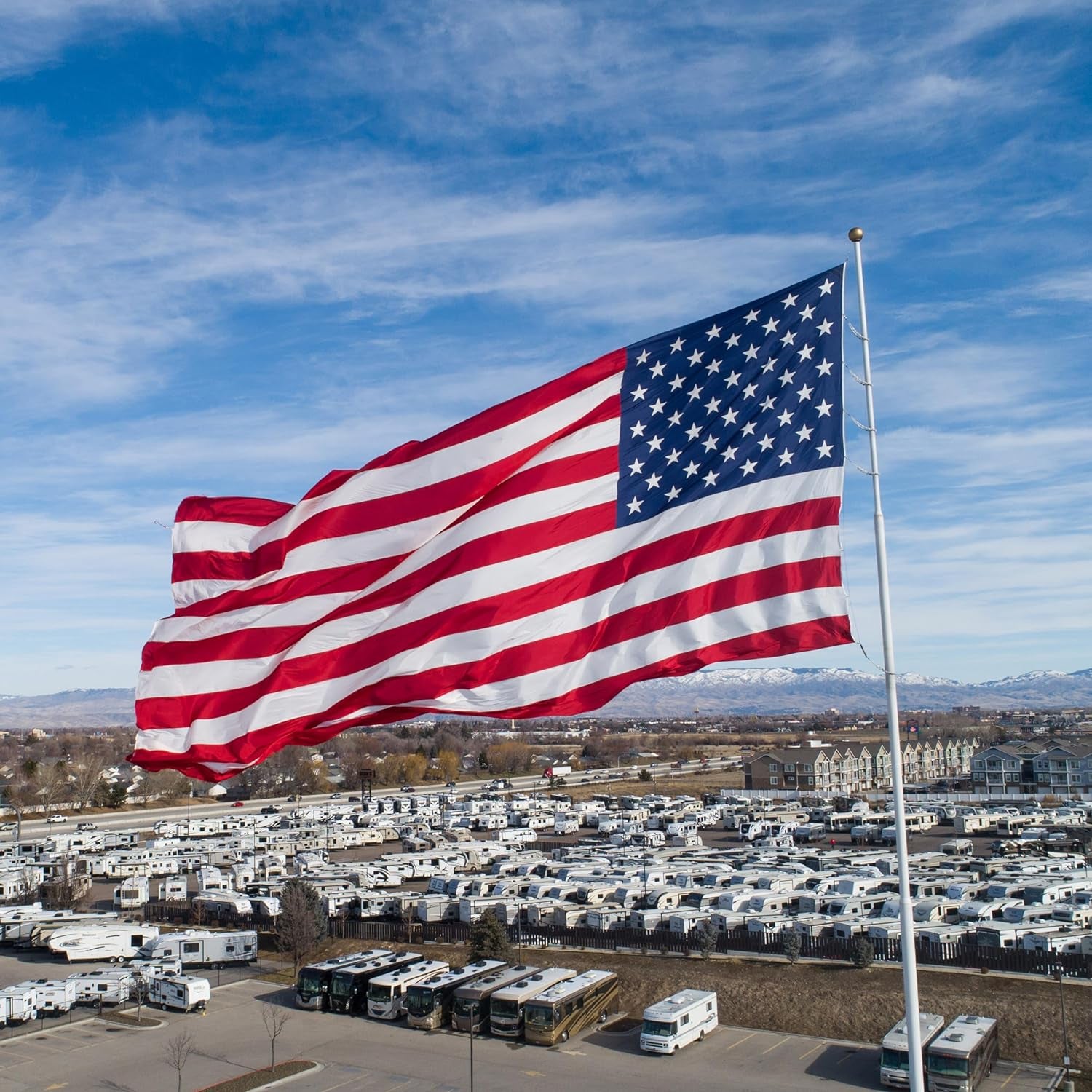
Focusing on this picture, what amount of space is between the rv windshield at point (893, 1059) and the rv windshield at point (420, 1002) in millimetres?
11939

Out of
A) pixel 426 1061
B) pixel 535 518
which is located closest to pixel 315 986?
pixel 426 1061

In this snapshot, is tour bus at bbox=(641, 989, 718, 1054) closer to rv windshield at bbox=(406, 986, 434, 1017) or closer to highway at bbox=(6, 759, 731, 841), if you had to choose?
rv windshield at bbox=(406, 986, 434, 1017)

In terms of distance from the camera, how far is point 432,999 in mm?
29766

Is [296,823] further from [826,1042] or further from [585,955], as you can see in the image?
[826,1042]

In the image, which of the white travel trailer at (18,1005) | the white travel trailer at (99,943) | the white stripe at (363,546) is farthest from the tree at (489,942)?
the white stripe at (363,546)

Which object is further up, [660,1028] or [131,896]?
[660,1028]

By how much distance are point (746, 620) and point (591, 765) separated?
138m

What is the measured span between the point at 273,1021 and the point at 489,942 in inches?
294

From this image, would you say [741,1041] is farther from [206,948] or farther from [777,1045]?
[206,948]

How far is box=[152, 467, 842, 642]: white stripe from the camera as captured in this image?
9023mm

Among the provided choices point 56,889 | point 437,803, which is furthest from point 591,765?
point 56,889

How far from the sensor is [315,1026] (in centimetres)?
3034

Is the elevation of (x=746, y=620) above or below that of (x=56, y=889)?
above

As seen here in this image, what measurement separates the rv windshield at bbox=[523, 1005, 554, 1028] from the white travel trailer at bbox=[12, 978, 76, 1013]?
13.7m
